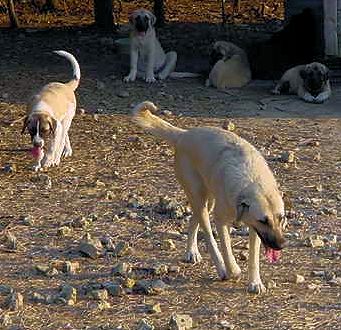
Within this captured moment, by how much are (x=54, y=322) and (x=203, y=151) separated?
4.61ft

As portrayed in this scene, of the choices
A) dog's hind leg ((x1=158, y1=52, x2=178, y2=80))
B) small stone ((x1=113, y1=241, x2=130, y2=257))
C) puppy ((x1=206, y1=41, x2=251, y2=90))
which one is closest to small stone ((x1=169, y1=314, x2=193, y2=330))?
small stone ((x1=113, y1=241, x2=130, y2=257))

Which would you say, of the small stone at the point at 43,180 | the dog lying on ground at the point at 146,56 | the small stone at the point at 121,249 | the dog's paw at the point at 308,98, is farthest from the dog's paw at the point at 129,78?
the small stone at the point at 121,249

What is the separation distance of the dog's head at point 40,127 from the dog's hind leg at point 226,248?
317cm

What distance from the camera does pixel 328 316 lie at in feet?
18.5

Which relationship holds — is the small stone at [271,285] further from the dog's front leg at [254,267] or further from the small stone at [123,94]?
the small stone at [123,94]

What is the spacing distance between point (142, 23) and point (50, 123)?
16.6 ft

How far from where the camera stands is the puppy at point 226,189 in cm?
552

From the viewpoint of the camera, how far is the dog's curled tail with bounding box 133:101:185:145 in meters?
6.51

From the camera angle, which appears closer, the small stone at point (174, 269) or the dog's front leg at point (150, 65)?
the small stone at point (174, 269)

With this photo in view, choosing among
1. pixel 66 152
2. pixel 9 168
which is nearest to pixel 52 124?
pixel 9 168

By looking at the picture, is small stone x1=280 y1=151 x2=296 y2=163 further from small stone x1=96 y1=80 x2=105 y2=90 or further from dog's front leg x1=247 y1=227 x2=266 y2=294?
small stone x1=96 y1=80 x2=105 y2=90

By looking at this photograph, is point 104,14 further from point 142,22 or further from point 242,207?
point 242,207

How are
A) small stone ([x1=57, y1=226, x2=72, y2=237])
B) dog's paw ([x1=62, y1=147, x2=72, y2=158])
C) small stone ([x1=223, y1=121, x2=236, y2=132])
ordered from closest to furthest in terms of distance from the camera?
small stone ([x1=57, y1=226, x2=72, y2=237]), dog's paw ([x1=62, y1=147, x2=72, y2=158]), small stone ([x1=223, y1=121, x2=236, y2=132])

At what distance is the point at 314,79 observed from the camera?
12.4 metres
